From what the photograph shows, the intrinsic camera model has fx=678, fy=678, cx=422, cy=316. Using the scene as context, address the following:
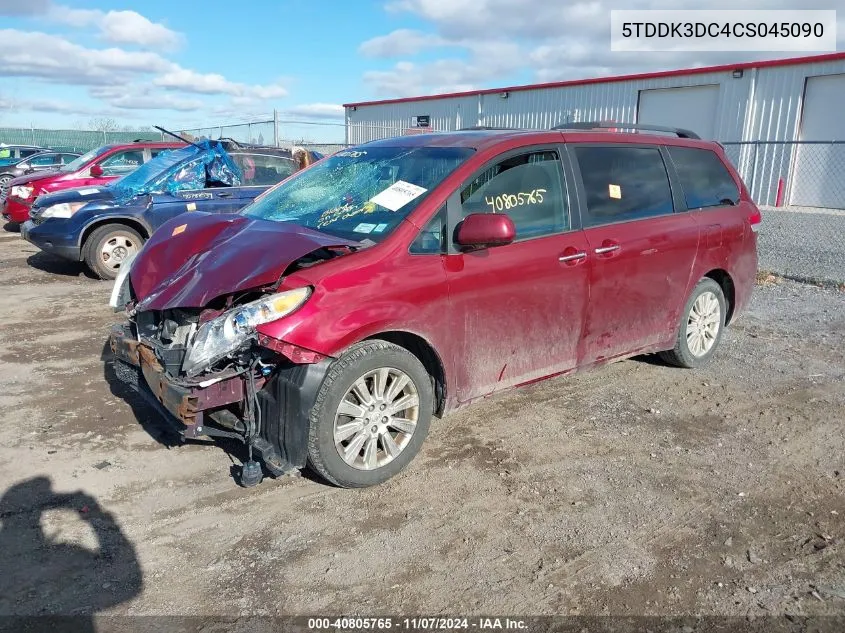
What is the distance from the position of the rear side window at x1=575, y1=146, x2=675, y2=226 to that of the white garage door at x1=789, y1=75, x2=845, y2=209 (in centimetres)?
1434

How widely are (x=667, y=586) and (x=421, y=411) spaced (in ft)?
4.95

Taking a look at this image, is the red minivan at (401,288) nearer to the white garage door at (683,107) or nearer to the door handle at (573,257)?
the door handle at (573,257)

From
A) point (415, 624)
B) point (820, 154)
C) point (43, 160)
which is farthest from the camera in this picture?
point (43, 160)

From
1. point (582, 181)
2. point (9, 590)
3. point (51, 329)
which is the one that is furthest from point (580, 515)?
point (51, 329)

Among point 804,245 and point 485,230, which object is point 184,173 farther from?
point 804,245

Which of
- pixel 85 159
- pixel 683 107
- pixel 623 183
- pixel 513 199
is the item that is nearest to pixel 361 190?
pixel 513 199

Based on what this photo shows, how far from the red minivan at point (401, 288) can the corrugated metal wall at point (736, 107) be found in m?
11.5

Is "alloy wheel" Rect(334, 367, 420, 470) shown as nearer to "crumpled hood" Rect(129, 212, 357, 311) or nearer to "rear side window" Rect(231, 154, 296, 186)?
"crumpled hood" Rect(129, 212, 357, 311)

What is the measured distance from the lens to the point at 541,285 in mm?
4203

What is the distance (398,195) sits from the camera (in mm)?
3996

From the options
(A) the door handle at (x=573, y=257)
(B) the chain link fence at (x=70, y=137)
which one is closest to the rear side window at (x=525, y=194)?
(A) the door handle at (x=573, y=257)

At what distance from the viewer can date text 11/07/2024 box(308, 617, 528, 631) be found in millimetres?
2674

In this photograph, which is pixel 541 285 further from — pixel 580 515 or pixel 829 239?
pixel 829 239

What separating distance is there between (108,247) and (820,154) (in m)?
16.8
